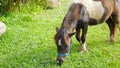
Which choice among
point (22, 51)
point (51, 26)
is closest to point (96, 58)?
point (22, 51)

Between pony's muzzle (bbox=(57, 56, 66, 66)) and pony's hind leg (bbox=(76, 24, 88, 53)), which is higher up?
pony's hind leg (bbox=(76, 24, 88, 53))

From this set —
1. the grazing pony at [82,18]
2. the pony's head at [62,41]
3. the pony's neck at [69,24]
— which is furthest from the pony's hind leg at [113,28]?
the pony's head at [62,41]

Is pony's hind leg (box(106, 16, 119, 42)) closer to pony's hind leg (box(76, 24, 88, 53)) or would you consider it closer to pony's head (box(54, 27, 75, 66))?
pony's hind leg (box(76, 24, 88, 53))

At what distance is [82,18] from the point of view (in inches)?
228

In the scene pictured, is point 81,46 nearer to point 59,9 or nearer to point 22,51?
point 22,51

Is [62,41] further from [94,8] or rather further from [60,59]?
[94,8]

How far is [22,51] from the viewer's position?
6480 millimetres

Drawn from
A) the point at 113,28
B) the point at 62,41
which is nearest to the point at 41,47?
the point at 62,41

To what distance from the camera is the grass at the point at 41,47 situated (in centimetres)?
592

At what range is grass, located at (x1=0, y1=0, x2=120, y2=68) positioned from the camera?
19.4 feet

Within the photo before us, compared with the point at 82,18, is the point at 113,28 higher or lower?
lower

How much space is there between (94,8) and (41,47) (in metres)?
1.63

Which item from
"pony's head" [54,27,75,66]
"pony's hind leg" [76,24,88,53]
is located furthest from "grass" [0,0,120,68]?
"pony's head" [54,27,75,66]

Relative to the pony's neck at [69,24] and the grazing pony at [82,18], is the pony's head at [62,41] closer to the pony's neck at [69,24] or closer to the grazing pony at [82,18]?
the grazing pony at [82,18]
